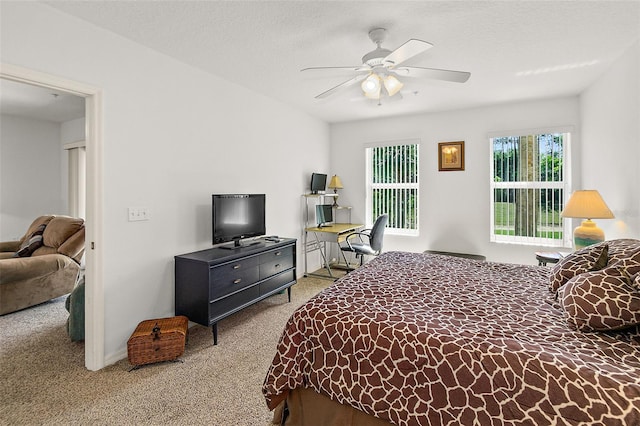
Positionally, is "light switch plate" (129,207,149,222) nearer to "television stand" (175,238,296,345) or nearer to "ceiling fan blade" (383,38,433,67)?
"television stand" (175,238,296,345)

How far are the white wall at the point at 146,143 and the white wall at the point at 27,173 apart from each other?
4.04m

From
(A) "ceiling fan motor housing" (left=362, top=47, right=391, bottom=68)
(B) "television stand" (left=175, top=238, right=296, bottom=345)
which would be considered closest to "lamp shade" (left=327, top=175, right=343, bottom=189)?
(B) "television stand" (left=175, top=238, right=296, bottom=345)

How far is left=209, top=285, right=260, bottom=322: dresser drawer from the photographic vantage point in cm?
259

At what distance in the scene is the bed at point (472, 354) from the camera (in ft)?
3.56

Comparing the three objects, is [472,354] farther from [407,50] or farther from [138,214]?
[138,214]

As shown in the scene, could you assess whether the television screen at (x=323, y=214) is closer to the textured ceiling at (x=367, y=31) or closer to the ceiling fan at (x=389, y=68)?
the textured ceiling at (x=367, y=31)

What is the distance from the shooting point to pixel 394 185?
5047mm

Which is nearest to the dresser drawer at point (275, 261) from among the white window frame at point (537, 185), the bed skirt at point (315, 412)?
the bed skirt at point (315, 412)

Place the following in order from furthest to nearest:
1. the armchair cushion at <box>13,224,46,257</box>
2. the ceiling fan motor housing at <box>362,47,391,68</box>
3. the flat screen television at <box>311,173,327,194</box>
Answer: the flat screen television at <box>311,173,327,194</box> < the armchair cushion at <box>13,224,46,257</box> < the ceiling fan motor housing at <box>362,47,391,68</box>

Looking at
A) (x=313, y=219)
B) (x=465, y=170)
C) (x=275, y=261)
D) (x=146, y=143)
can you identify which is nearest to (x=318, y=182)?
(x=313, y=219)

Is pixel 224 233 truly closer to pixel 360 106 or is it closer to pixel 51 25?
pixel 51 25

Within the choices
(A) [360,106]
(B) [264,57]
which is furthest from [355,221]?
(B) [264,57]

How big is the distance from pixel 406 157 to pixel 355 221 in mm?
1392

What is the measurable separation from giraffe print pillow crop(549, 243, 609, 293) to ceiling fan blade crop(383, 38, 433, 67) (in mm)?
1610
